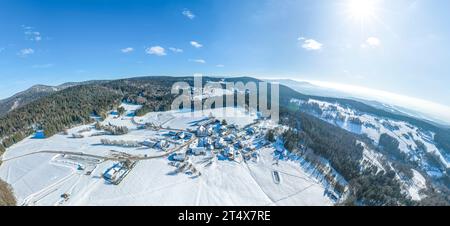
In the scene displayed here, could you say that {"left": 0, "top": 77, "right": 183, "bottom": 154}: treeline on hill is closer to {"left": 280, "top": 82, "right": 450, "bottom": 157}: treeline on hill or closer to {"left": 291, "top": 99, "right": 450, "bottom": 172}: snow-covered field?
{"left": 280, "top": 82, "right": 450, "bottom": 157}: treeline on hill

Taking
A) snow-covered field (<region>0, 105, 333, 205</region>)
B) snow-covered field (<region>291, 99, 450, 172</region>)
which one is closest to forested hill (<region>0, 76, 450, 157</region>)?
snow-covered field (<region>291, 99, 450, 172</region>)

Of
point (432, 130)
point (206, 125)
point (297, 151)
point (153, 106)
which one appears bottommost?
point (432, 130)

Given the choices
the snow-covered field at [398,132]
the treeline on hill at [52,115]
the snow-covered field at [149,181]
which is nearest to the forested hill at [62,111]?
the treeline on hill at [52,115]

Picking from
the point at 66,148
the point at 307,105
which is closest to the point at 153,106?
the point at 66,148

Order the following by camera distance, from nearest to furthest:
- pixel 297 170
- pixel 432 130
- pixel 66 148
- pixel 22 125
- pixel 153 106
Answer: pixel 297 170, pixel 66 148, pixel 22 125, pixel 153 106, pixel 432 130

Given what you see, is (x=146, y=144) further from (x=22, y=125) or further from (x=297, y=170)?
(x=22, y=125)

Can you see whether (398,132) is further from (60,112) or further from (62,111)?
(62,111)
